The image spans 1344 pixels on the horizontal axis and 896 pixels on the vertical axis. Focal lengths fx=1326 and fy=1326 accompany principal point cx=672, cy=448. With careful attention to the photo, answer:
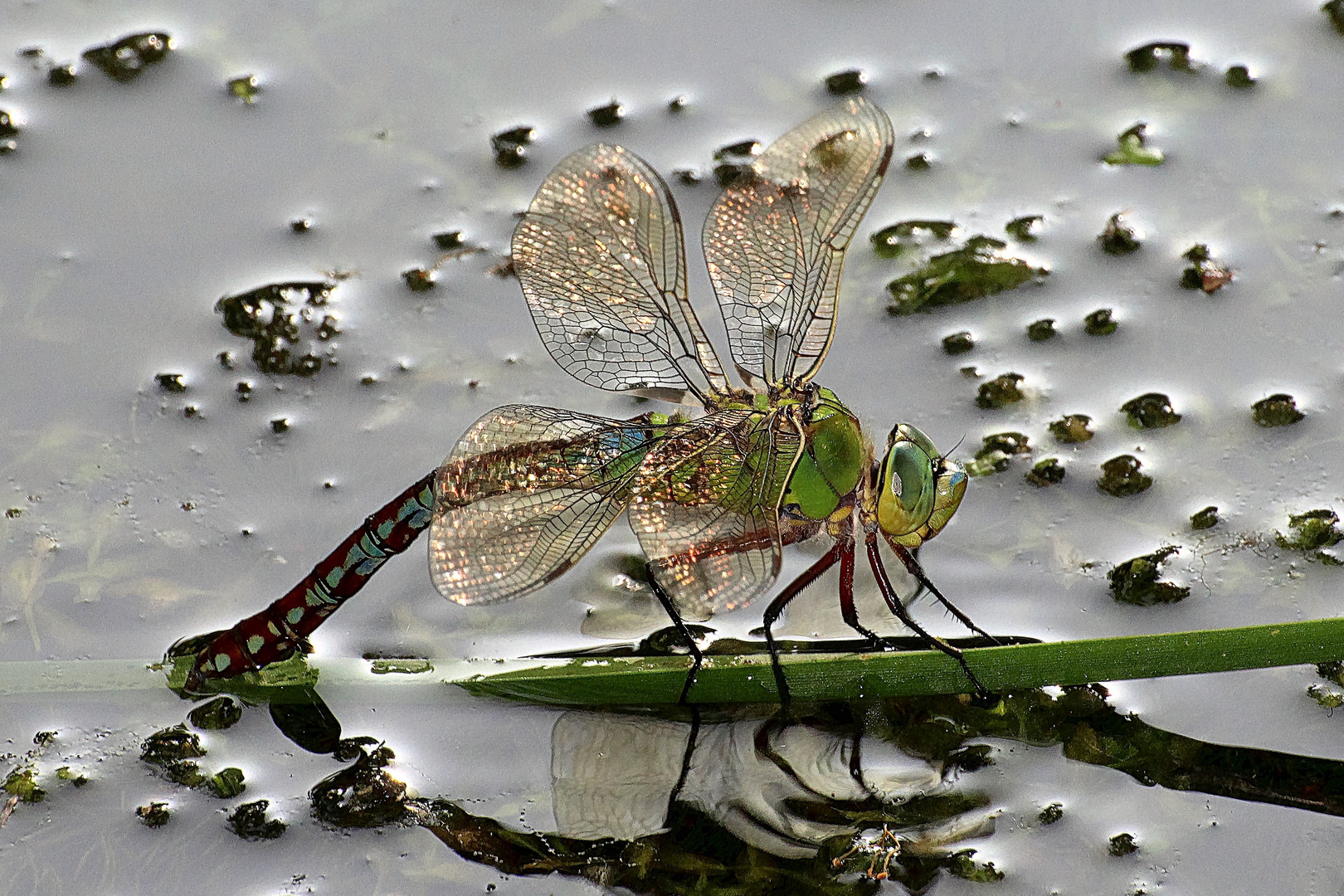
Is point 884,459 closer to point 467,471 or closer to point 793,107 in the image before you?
point 467,471

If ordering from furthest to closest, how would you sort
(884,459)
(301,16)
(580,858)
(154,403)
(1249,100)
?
(301,16), (1249,100), (154,403), (884,459), (580,858)

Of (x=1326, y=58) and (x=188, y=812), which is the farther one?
(x=1326, y=58)

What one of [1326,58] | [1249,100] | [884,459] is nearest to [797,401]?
[884,459]

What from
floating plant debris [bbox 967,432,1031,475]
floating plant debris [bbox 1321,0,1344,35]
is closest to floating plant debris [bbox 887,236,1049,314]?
floating plant debris [bbox 967,432,1031,475]

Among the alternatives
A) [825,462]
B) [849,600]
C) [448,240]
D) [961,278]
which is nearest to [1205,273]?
[961,278]

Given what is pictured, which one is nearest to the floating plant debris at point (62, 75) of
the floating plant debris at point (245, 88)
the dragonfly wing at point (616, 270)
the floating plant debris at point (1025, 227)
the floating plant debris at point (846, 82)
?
the floating plant debris at point (245, 88)

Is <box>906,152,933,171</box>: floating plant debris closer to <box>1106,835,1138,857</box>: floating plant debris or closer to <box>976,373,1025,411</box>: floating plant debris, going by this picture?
<box>976,373,1025,411</box>: floating plant debris

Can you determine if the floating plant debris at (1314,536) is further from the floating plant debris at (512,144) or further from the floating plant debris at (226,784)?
the floating plant debris at (226,784)
